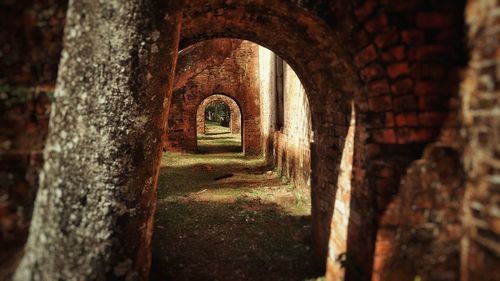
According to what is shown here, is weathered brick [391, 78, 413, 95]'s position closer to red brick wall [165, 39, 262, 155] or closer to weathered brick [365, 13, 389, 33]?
weathered brick [365, 13, 389, 33]

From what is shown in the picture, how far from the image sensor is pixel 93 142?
1.78 metres

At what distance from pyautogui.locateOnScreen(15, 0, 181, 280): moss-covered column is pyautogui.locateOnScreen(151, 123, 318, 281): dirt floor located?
5.11ft

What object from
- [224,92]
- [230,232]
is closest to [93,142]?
[230,232]

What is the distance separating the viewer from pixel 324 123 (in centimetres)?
341

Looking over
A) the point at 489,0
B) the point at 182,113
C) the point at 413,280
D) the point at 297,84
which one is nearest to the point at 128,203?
the point at 413,280

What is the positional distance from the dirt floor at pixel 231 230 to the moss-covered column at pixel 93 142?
156 centimetres

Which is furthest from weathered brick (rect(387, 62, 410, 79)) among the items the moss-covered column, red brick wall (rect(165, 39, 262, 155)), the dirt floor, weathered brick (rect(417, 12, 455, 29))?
red brick wall (rect(165, 39, 262, 155))

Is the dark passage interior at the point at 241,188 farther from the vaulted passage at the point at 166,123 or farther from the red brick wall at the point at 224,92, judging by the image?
the vaulted passage at the point at 166,123

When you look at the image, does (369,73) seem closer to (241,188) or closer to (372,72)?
(372,72)

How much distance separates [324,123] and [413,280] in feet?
5.69

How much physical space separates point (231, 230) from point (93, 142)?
125 inches

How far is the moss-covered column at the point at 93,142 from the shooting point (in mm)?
1764

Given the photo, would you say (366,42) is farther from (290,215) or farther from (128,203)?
(290,215)

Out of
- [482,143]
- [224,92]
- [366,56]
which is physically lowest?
[482,143]
